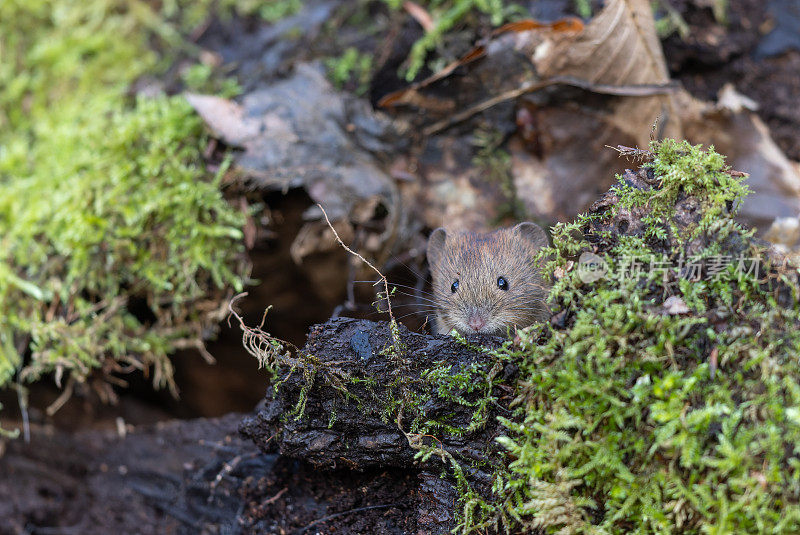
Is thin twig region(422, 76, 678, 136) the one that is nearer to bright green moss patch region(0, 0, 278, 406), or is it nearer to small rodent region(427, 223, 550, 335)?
small rodent region(427, 223, 550, 335)

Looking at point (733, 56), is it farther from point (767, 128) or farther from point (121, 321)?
point (121, 321)

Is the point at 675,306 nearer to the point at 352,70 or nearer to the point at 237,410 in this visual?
the point at 352,70

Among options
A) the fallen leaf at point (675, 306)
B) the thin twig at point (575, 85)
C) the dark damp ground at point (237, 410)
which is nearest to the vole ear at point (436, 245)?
→ the dark damp ground at point (237, 410)

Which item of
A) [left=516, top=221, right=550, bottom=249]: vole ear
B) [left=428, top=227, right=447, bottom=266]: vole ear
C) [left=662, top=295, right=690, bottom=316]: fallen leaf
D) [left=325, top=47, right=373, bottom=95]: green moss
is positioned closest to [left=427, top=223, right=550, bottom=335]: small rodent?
[left=516, top=221, right=550, bottom=249]: vole ear

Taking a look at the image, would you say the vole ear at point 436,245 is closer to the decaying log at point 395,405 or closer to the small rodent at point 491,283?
the small rodent at point 491,283

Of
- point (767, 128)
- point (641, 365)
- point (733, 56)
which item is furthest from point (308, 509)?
point (733, 56)

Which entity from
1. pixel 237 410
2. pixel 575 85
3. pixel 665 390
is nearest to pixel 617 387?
pixel 665 390
